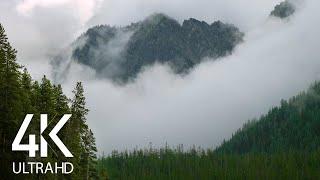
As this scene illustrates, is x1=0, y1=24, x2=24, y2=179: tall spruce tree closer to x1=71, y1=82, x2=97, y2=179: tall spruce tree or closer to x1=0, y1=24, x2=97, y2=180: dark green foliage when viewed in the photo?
x1=0, y1=24, x2=97, y2=180: dark green foliage

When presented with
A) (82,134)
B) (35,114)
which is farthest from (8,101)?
(82,134)

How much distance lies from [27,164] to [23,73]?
12.4 m

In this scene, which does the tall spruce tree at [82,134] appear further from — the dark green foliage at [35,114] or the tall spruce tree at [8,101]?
the tall spruce tree at [8,101]

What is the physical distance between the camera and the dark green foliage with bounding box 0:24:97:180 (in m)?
66.3

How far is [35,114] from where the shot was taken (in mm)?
68875

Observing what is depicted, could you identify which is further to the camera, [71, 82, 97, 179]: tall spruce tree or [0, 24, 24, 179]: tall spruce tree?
[71, 82, 97, 179]: tall spruce tree

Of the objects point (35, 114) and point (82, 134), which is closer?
point (35, 114)

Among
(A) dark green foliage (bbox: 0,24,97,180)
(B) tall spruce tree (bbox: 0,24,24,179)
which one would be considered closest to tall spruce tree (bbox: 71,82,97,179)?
(A) dark green foliage (bbox: 0,24,97,180)

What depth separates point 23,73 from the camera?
7394 cm

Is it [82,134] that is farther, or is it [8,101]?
[82,134]

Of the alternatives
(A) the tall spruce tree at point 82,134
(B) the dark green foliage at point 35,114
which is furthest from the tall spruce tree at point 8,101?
(A) the tall spruce tree at point 82,134

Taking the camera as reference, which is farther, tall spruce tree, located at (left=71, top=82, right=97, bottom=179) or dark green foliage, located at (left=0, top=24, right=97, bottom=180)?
tall spruce tree, located at (left=71, top=82, right=97, bottom=179)

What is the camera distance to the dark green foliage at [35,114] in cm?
6631

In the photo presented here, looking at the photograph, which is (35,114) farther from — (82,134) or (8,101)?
(82,134)
